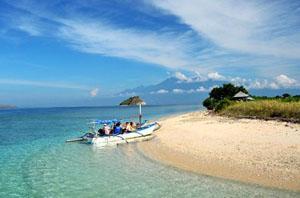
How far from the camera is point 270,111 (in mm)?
35250

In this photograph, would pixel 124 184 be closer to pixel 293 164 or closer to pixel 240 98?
pixel 293 164

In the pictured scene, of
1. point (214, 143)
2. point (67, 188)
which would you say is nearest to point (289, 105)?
point (214, 143)

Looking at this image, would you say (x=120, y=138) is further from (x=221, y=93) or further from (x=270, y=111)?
(x=221, y=93)

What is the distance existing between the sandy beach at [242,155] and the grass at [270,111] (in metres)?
6.56

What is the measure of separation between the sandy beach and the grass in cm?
656

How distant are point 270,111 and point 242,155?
775 inches

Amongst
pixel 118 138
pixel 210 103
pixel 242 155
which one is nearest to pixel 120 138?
pixel 118 138

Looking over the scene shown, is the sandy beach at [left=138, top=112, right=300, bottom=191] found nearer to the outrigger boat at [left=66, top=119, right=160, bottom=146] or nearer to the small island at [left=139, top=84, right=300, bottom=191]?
the small island at [left=139, top=84, right=300, bottom=191]

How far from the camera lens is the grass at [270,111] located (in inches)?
1251

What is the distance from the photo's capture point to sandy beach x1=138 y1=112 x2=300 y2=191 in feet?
44.9

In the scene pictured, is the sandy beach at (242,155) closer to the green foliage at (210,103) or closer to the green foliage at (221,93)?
the green foliage at (210,103)

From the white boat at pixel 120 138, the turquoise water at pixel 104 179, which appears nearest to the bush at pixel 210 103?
the white boat at pixel 120 138

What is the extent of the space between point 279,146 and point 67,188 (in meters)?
11.8

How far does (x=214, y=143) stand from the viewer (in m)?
21.7
